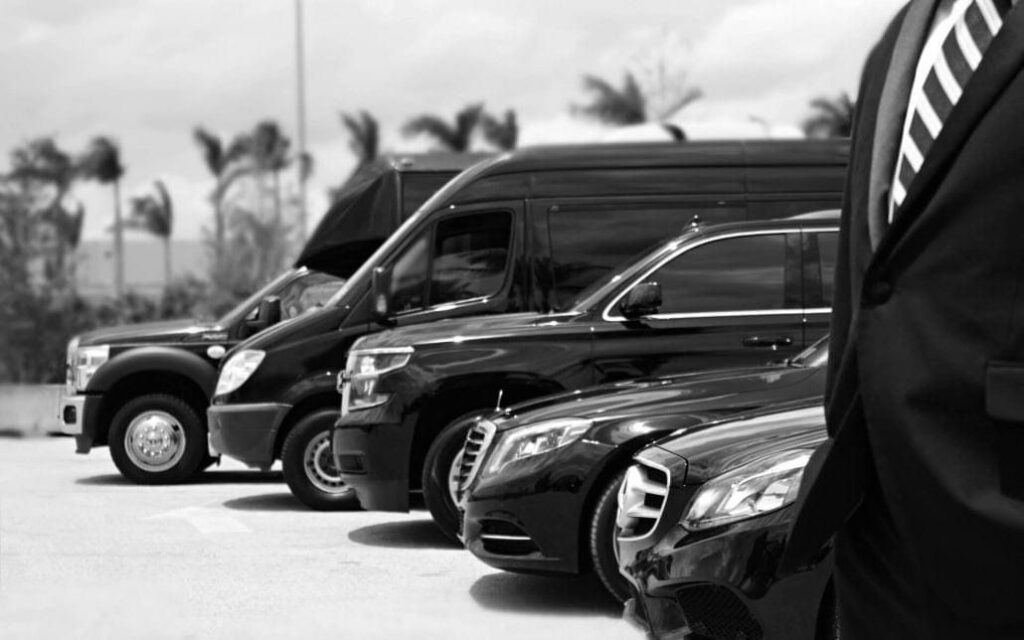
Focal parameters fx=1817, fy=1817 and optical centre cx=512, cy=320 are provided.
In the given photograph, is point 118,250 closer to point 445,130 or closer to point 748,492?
point 445,130

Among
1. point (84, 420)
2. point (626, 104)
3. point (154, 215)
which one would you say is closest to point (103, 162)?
point (154, 215)

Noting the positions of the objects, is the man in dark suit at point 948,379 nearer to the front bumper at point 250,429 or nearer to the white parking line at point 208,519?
the white parking line at point 208,519

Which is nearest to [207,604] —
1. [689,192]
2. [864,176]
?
[689,192]

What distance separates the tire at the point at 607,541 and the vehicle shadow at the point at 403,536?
2.81 m

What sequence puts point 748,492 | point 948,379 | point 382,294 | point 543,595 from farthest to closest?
point 382,294
point 543,595
point 748,492
point 948,379

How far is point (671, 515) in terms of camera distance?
19.8 feet

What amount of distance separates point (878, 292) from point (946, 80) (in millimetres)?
265

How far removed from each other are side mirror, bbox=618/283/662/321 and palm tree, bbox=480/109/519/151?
137 feet

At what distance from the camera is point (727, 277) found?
383 inches

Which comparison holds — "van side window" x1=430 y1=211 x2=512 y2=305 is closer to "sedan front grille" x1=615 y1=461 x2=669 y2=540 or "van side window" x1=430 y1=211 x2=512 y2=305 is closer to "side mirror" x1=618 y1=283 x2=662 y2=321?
"side mirror" x1=618 y1=283 x2=662 y2=321

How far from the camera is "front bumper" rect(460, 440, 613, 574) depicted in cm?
739

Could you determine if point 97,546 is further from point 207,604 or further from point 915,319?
point 915,319

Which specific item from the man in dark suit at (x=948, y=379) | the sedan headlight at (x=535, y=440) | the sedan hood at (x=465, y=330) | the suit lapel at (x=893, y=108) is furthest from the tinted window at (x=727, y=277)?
the man in dark suit at (x=948, y=379)

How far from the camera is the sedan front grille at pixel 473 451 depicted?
7.99 meters
